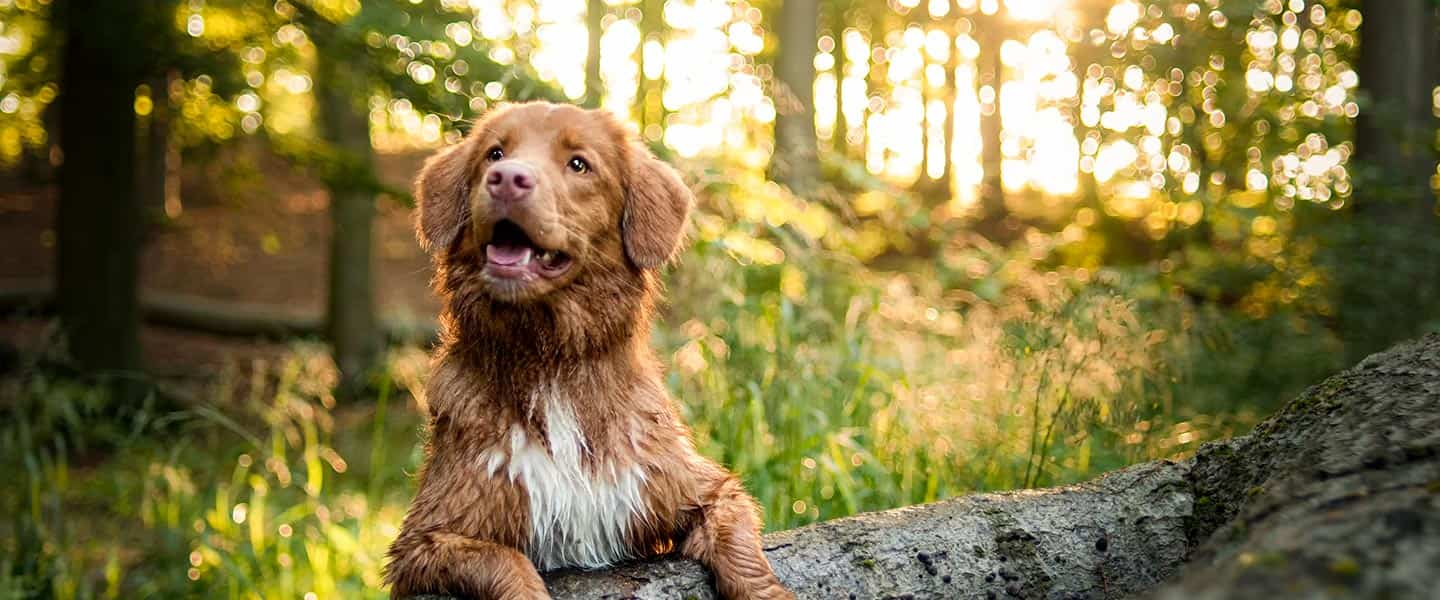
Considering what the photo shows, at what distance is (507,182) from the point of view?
8.38ft

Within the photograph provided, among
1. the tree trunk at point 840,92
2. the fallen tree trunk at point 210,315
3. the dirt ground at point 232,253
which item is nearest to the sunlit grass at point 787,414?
the fallen tree trunk at point 210,315

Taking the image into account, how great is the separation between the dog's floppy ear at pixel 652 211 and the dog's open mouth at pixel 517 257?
24 centimetres

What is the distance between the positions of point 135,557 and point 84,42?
514 cm

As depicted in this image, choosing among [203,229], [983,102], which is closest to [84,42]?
[203,229]

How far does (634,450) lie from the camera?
267cm

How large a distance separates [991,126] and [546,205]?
84.3 feet

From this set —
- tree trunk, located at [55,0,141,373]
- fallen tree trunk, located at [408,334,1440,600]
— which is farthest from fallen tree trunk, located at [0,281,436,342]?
fallen tree trunk, located at [408,334,1440,600]

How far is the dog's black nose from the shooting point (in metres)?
2.56

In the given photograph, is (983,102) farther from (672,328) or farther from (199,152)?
(672,328)

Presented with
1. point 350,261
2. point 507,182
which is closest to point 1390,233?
point 507,182

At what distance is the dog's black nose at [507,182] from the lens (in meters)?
2.56

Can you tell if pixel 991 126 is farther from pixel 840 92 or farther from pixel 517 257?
pixel 517 257

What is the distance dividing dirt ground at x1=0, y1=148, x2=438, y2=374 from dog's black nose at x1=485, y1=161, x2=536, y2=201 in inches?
469

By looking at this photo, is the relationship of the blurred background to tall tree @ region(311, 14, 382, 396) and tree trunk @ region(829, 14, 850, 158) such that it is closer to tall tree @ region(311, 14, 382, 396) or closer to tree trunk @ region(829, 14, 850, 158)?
tall tree @ region(311, 14, 382, 396)
